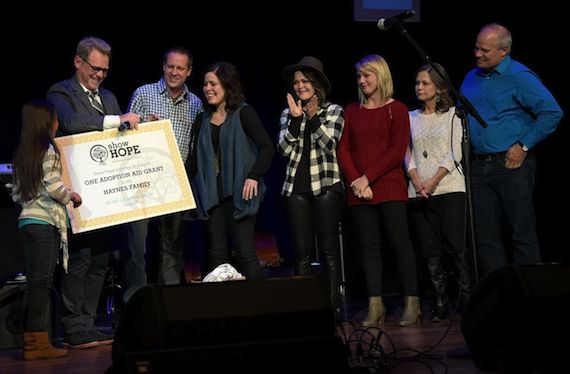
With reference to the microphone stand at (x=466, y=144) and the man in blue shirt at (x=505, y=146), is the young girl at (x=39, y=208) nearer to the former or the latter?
the microphone stand at (x=466, y=144)

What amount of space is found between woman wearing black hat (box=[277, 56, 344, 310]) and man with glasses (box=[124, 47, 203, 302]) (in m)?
A: 0.63

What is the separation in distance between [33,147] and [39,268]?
667mm

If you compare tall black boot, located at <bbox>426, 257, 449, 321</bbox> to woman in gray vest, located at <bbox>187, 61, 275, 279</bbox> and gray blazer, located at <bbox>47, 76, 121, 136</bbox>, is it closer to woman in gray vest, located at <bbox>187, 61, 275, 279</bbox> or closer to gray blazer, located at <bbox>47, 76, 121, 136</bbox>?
woman in gray vest, located at <bbox>187, 61, 275, 279</bbox>

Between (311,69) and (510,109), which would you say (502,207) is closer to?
(510,109)

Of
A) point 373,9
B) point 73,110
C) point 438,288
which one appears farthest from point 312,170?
point 373,9

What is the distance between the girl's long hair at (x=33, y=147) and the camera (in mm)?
4777

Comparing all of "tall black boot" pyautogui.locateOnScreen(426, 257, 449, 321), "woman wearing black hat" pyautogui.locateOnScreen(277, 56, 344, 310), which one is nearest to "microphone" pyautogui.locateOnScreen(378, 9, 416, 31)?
"woman wearing black hat" pyautogui.locateOnScreen(277, 56, 344, 310)

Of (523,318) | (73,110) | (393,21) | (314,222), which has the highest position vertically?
(393,21)

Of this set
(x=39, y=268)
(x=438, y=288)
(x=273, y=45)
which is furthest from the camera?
(x=273, y=45)

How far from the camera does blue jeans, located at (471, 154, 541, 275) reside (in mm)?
5344

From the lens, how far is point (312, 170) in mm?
5516

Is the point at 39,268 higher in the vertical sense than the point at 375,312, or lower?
higher

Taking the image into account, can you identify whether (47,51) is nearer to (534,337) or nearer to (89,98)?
(89,98)

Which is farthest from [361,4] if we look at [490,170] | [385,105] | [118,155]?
[118,155]
